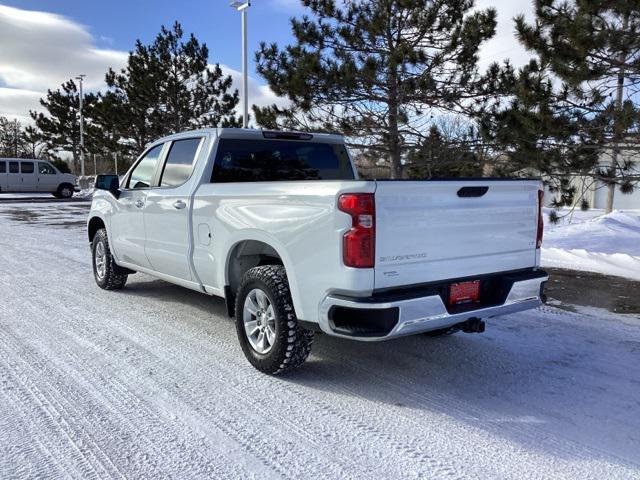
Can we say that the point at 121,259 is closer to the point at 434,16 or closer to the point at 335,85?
the point at 335,85

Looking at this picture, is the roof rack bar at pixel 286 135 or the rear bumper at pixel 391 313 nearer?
the rear bumper at pixel 391 313

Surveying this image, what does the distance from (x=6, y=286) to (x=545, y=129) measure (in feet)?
25.9

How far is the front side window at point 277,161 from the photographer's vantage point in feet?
16.5

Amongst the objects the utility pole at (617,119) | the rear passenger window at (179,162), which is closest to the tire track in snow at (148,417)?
the rear passenger window at (179,162)

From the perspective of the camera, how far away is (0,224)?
50.7 ft

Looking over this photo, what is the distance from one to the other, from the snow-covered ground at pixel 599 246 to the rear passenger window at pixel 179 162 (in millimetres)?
6248

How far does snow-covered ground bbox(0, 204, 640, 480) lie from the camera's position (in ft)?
9.39

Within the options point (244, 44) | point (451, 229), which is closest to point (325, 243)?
point (451, 229)

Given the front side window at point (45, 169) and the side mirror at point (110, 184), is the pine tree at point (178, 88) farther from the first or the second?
the side mirror at point (110, 184)

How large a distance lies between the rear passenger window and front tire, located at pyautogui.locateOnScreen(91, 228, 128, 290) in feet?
5.60

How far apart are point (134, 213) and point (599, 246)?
835 centimetres

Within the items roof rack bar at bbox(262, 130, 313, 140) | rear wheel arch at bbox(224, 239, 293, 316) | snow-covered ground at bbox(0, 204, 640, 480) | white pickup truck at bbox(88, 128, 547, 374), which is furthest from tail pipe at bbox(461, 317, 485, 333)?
roof rack bar at bbox(262, 130, 313, 140)

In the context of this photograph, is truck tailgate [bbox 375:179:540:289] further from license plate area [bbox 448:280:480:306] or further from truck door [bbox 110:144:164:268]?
truck door [bbox 110:144:164:268]

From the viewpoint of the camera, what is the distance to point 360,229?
10.8 feet
